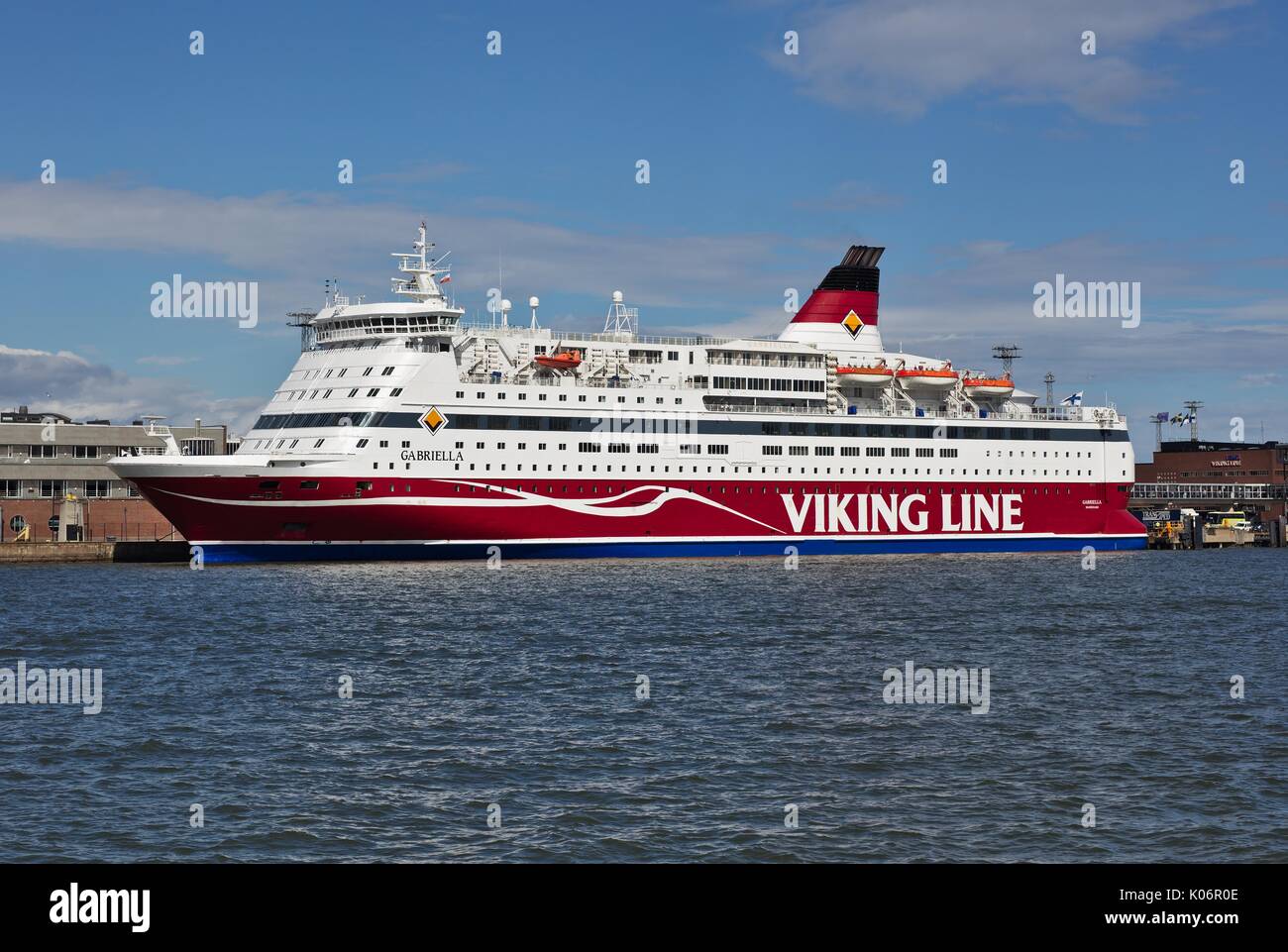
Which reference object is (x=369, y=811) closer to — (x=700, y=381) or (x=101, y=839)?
(x=101, y=839)

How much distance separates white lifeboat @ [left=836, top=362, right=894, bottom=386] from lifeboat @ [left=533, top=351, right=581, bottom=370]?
14.9m

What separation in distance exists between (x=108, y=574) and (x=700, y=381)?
27.2 meters

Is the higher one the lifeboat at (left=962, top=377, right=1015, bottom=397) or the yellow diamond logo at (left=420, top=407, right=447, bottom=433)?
the lifeboat at (left=962, top=377, right=1015, bottom=397)

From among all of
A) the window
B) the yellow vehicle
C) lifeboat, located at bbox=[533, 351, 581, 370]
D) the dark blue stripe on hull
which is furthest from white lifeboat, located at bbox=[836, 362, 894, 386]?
the yellow vehicle

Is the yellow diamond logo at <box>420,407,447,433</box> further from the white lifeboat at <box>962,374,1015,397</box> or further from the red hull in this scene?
the white lifeboat at <box>962,374,1015,397</box>

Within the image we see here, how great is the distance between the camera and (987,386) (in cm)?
7012

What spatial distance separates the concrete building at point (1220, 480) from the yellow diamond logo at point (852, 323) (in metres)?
61.8

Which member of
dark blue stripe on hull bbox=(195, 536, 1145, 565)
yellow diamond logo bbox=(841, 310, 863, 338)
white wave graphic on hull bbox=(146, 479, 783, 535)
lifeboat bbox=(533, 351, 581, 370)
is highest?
yellow diamond logo bbox=(841, 310, 863, 338)

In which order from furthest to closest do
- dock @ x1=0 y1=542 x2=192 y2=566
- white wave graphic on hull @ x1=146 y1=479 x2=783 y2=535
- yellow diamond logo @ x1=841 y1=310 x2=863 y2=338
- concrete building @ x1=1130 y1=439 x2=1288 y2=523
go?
concrete building @ x1=1130 y1=439 x2=1288 y2=523 → yellow diamond logo @ x1=841 y1=310 x2=863 y2=338 → dock @ x1=0 y1=542 x2=192 y2=566 → white wave graphic on hull @ x1=146 y1=479 x2=783 y2=535

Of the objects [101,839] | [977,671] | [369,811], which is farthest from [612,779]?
[977,671]

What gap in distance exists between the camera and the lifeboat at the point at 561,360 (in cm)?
5781

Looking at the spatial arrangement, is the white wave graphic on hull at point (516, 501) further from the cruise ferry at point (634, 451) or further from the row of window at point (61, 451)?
the row of window at point (61, 451)

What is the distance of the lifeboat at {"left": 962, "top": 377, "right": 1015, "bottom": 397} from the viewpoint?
70.1 m
